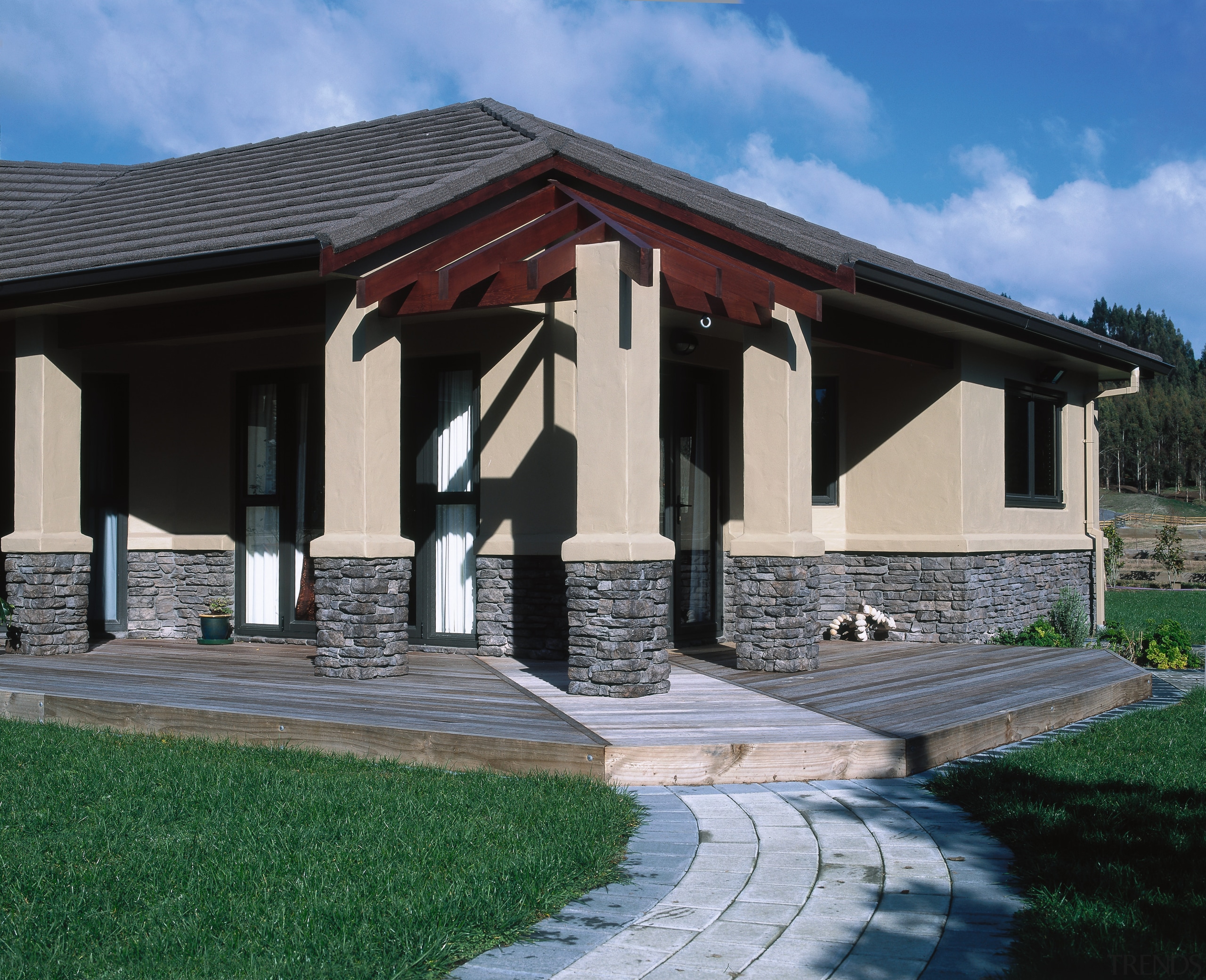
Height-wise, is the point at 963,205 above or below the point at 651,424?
above

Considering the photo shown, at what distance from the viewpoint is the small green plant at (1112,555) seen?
27.0 m

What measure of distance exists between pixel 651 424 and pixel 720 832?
10.6ft

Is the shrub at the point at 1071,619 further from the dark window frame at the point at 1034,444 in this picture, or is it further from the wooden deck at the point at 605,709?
the wooden deck at the point at 605,709

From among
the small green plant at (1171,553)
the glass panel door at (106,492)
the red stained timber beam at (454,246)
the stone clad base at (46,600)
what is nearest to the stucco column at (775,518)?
the red stained timber beam at (454,246)

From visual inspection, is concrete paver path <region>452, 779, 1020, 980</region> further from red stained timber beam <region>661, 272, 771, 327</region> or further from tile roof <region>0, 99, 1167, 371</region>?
tile roof <region>0, 99, 1167, 371</region>

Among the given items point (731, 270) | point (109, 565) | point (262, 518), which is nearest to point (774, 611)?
point (731, 270)

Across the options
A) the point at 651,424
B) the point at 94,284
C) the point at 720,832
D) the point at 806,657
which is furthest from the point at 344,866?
the point at 94,284

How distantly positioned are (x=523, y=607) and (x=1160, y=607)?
1699 cm

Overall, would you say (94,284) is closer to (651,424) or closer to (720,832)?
(651,424)

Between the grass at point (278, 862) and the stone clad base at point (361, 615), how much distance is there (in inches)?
76.4

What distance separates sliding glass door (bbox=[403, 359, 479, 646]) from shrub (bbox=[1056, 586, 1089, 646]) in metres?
6.95

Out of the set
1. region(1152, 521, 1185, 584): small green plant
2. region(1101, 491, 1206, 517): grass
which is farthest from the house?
region(1101, 491, 1206, 517): grass

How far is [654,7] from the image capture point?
12906 mm

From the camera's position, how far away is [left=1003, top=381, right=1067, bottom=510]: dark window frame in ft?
41.8
